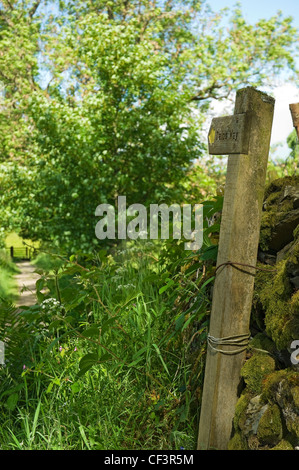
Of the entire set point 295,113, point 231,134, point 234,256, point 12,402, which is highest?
point 295,113

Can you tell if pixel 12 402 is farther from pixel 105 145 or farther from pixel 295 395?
pixel 105 145

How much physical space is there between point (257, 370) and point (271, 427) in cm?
29

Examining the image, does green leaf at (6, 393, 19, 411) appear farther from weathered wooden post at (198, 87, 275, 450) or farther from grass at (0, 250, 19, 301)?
grass at (0, 250, 19, 301)

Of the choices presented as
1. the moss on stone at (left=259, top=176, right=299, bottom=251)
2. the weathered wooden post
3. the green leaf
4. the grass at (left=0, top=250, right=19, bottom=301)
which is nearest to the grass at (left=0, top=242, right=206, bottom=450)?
the green leaf

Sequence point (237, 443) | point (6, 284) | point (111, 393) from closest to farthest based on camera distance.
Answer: point (237, 443)
point (111, 393)
point (6, 284)

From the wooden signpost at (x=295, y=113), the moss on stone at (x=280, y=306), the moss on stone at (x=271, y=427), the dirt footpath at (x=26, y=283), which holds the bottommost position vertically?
the dirt footpath at (x=26, y=283)

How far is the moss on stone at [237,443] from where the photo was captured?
8.02 feet

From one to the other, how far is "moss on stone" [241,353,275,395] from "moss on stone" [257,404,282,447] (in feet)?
0.57

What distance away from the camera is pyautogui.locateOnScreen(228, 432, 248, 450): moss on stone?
2.45 metres

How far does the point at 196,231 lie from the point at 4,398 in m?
1.73

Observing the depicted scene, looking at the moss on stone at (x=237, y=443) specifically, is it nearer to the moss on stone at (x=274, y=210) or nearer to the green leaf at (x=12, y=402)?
the moss on stone at (x=274, y=210)

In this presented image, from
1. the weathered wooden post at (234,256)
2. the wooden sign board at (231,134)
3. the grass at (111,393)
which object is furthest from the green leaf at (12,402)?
the wooden sign board at (231,134)

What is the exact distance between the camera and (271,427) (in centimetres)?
231

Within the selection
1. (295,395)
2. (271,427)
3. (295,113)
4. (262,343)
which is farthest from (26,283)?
(295,395)
